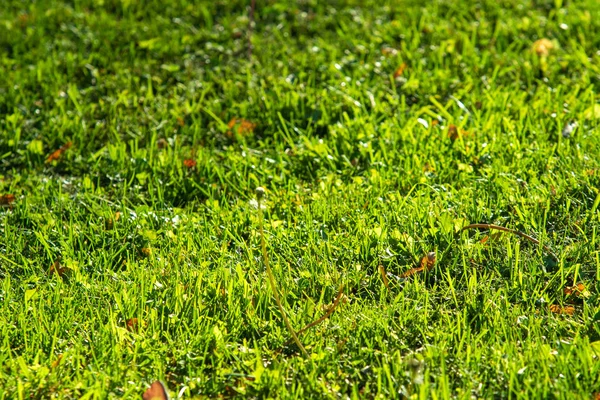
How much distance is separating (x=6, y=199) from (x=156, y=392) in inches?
68.8

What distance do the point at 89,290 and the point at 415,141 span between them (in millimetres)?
1821

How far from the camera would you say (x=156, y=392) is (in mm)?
2240

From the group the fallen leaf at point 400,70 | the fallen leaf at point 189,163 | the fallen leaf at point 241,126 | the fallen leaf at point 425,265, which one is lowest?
the fallen leaf at point 189,163

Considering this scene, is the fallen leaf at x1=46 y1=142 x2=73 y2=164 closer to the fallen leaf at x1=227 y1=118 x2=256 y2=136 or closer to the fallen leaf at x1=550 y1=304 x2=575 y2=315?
the fallen leaf at x1=227 y1=118 x2=256 y2=136

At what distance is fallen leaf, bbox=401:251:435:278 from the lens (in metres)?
2.82

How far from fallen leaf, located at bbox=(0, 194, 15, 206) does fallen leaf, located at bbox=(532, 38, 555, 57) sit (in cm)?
334

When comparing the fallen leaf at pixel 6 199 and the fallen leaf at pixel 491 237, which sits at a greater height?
the fallen leaf at pixel 491 237

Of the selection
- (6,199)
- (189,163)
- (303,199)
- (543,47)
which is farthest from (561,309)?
(543,47)

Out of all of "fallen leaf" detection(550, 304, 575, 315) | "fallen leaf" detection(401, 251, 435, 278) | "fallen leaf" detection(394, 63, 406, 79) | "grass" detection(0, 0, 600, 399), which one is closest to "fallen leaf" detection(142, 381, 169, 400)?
"grass" detection(0, 0, 600, 399)

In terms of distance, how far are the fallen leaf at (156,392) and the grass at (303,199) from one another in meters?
0.07

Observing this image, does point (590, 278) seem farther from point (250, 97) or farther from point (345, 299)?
point (250, 97)

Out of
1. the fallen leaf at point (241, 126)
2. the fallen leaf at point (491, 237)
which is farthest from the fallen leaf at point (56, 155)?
the fallen leaf at point (491, 237)

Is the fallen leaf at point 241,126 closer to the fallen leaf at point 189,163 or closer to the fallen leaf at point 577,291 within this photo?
the fallen leaf at point 189,163

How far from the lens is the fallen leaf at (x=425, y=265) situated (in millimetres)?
2822
